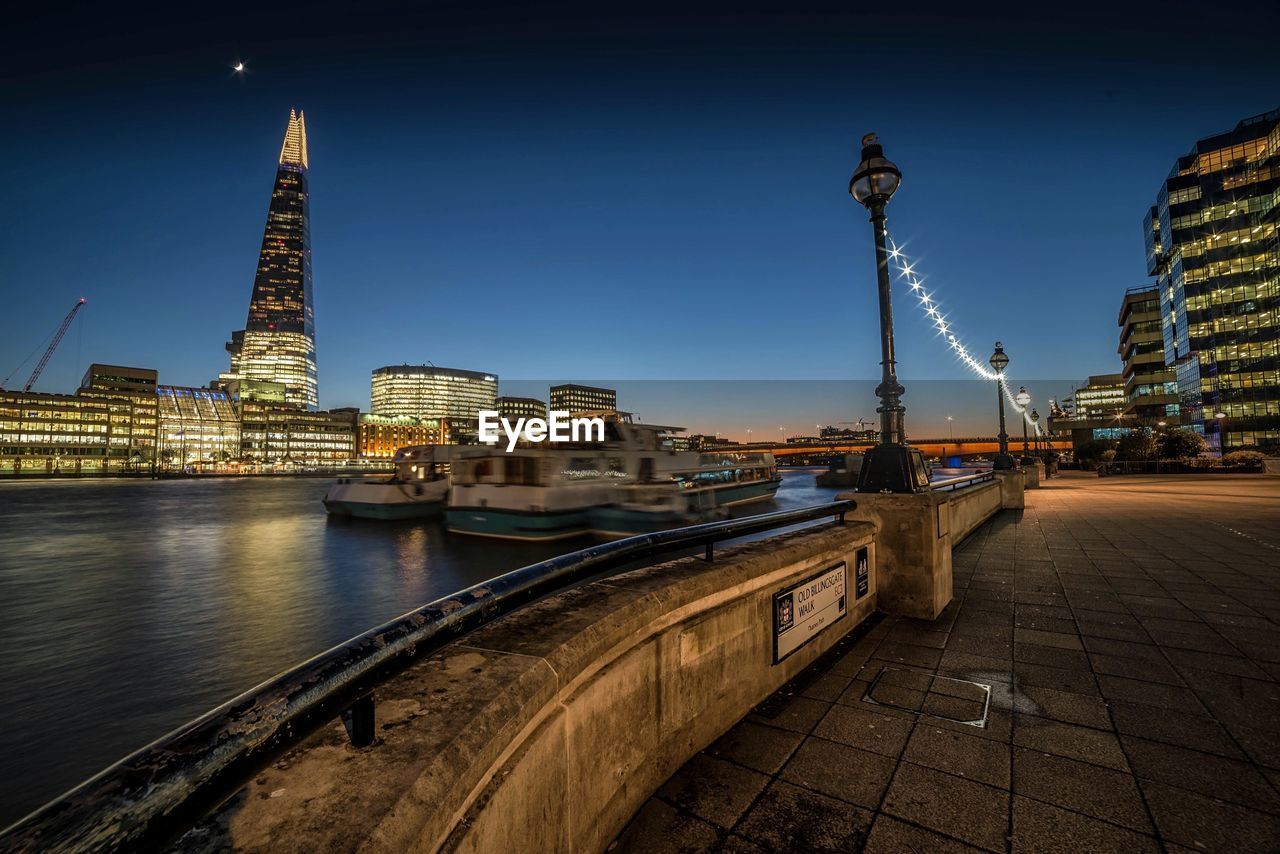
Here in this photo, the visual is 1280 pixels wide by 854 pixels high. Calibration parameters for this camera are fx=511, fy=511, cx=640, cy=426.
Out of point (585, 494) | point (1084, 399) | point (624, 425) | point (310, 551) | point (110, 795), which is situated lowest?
point (310, 551)

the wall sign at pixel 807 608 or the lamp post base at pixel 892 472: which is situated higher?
the lamp post base at pixel 892 472

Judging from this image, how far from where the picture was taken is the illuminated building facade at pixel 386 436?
172 metres

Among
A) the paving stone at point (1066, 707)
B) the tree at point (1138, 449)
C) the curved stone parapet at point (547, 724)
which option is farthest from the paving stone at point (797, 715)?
→ the tree at point (1138, 449)

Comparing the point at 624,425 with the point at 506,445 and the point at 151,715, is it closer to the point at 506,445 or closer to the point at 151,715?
the point at 506,445

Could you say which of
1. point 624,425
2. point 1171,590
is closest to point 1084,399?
point 624,425

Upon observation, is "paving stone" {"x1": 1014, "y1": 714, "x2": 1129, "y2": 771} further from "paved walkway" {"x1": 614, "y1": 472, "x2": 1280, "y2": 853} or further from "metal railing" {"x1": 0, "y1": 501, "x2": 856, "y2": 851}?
"metal railing" {"x1": 0, "y1": 501, "x2": 856, "y2": 851}

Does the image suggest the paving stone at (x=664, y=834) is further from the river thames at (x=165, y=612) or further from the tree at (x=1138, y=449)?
the tree at (x=1138, y=449)

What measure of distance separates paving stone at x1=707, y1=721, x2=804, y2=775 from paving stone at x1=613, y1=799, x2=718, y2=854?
0.53 meters

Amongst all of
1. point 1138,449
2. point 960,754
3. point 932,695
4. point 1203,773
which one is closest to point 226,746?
point 960,754

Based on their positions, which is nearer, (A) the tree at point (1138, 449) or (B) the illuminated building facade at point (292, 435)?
(A) the tree at point (1138, 449)

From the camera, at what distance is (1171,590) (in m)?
5.91

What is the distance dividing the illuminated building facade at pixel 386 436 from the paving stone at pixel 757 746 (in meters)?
178

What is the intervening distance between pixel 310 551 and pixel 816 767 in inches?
1026

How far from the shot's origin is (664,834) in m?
2.36
